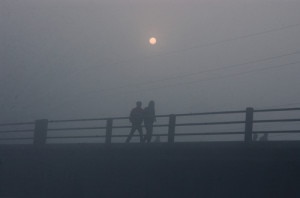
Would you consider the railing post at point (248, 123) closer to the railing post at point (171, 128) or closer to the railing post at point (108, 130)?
the railing post at point (171, 128)

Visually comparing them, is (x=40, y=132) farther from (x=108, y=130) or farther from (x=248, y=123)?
(x=248, y=123)

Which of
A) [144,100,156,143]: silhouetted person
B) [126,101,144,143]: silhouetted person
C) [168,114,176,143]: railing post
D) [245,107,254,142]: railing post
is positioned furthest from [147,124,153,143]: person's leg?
[245,107,254,142]: railing post

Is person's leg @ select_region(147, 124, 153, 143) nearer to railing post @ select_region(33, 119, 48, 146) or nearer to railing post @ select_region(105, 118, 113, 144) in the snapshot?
railing post @ select_region(105, 118, 113, 144)

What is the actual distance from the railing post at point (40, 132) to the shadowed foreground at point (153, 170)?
49 cm

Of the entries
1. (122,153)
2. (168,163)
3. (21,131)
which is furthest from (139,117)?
(21,131)

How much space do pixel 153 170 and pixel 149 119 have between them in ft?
9.04

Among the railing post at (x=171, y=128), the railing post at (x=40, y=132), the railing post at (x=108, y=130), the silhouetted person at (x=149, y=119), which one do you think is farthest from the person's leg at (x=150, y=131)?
the railing post at (x=40, y=132)

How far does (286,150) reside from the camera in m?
14.7

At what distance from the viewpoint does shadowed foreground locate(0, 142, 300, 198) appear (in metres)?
14.9

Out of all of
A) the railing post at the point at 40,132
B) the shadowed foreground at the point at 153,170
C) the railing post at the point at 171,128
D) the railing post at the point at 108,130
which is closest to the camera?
the shadowed foreground at the point at 153,170

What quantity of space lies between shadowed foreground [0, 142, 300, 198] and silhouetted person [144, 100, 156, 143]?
1.26 metres

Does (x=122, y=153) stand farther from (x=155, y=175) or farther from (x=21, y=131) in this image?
(x=21, y=131)

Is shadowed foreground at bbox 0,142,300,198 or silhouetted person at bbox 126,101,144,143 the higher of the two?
silhouetted person at bbox 126,101,144,143

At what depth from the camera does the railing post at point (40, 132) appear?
21748 mm
